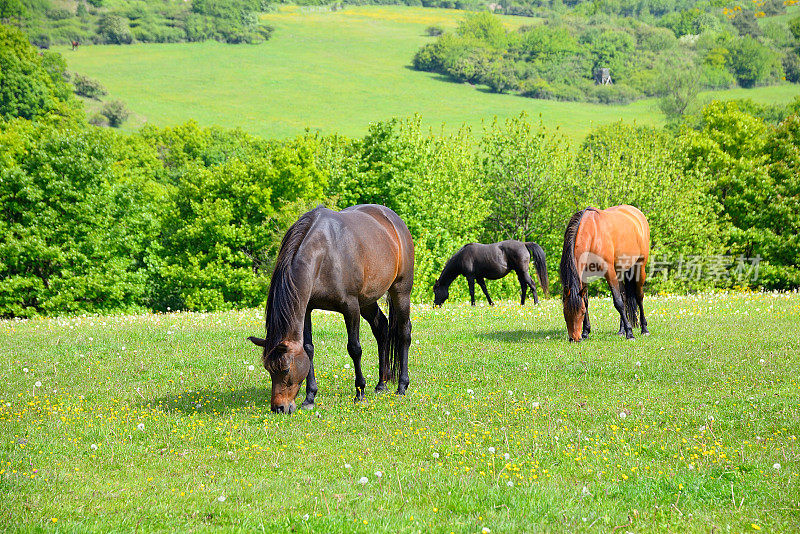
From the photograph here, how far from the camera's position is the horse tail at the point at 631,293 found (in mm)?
15141

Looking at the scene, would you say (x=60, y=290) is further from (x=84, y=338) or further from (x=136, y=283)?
(x=84, y=338)

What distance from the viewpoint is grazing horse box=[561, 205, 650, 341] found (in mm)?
13547

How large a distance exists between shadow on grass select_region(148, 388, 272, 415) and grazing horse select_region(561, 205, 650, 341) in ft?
22.4

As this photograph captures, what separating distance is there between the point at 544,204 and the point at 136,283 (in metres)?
27.9

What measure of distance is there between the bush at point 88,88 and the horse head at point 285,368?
9949 centimetres

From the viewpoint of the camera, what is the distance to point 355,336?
9.56 meters

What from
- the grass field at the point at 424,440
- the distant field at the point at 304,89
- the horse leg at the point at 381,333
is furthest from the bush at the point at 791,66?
the horse leg at the point at 381,333

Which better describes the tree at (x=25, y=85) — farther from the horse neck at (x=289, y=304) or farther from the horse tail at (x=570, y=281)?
the horse neck at (x=289, y=304)

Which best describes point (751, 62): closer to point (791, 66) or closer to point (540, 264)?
point (791, 66)

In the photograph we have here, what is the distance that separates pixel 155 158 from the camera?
7125 cm

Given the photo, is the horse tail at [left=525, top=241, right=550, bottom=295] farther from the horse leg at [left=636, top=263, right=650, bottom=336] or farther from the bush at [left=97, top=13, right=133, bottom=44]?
the bush at [left=97, top=13, right=133, bottom=44]

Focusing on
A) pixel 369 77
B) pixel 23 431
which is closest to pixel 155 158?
pixel 369 77

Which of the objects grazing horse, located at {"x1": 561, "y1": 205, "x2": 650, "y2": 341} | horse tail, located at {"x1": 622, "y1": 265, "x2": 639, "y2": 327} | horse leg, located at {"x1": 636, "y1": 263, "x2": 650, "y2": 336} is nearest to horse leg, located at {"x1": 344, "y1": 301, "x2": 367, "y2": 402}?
grazing horse, located at {"x1": 561, "y1": 205, "x2": 650, "y2": 341}

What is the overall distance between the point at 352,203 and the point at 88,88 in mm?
71680
